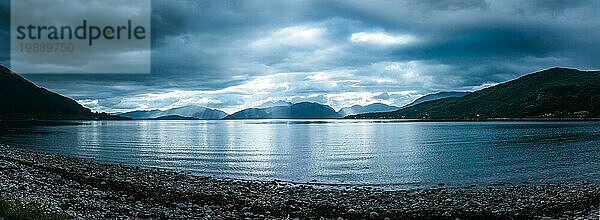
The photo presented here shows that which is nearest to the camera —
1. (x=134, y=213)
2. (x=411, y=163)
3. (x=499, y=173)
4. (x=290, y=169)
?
(x=134, y=213)

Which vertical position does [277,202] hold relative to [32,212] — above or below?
below

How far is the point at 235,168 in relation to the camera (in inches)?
2359

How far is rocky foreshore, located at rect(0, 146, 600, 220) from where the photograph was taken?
26378 millimetres

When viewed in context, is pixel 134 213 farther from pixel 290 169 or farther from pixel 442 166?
pixel 442 166

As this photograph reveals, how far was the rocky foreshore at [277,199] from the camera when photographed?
26.4m

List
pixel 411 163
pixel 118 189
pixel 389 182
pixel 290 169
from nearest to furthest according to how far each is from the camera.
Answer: pixel 118 189 < pixel 389 182 < pixel 290 169 < pixel 411 163

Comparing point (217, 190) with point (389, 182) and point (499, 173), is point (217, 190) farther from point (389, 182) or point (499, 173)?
point (499, 173)

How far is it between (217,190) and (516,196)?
85.0 feet

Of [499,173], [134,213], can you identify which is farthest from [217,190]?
[499,173]

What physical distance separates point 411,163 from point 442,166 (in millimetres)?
5052

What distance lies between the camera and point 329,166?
61750 mm

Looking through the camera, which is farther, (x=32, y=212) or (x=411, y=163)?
(x=411, y=163)

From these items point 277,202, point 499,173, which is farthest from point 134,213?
point 499,173

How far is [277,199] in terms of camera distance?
34.4m
